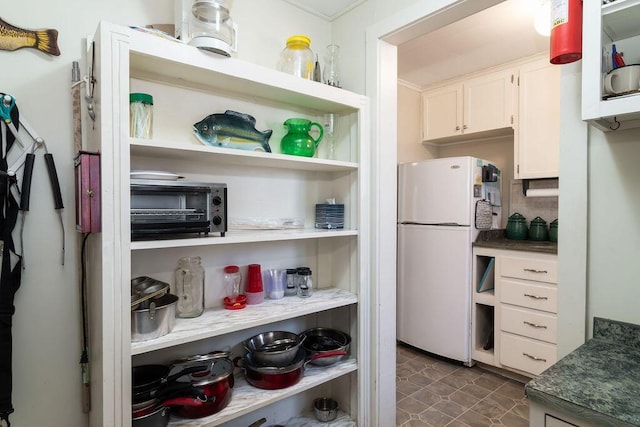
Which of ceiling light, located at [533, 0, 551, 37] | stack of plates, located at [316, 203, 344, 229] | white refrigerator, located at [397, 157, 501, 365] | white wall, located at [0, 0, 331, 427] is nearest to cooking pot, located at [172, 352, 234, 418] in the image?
white wall, located at [0, 0, 331, 427]

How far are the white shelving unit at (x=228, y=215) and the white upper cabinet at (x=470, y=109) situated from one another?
178 cm

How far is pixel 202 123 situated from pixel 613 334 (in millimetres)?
1673

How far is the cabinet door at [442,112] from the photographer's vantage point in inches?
127

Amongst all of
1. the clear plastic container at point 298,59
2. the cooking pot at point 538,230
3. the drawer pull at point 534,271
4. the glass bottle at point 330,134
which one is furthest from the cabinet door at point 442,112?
the clear plastic container at point 298,59

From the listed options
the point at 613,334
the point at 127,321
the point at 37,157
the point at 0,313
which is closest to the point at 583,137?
the point at 613,334

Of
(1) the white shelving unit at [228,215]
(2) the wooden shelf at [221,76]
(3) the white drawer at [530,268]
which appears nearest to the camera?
(1) the white shelving unit at [228,215]

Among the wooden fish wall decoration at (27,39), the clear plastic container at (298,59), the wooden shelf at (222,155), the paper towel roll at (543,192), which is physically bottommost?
the paper towel roll at (543,192)

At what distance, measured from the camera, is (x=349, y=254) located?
6.08ft

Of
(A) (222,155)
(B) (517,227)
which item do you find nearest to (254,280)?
(A) (222,155)

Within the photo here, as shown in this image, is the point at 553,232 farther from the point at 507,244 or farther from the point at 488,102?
the point at 488,102

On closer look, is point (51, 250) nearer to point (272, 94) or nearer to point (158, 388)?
point (158, 388)

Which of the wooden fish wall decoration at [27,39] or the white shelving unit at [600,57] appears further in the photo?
the wooden fish wall decoration at [27,39]

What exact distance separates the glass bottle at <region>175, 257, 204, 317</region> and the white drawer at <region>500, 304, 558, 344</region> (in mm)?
2222

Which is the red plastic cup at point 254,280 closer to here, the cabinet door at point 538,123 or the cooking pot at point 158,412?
the cooking pot at point 158,412
